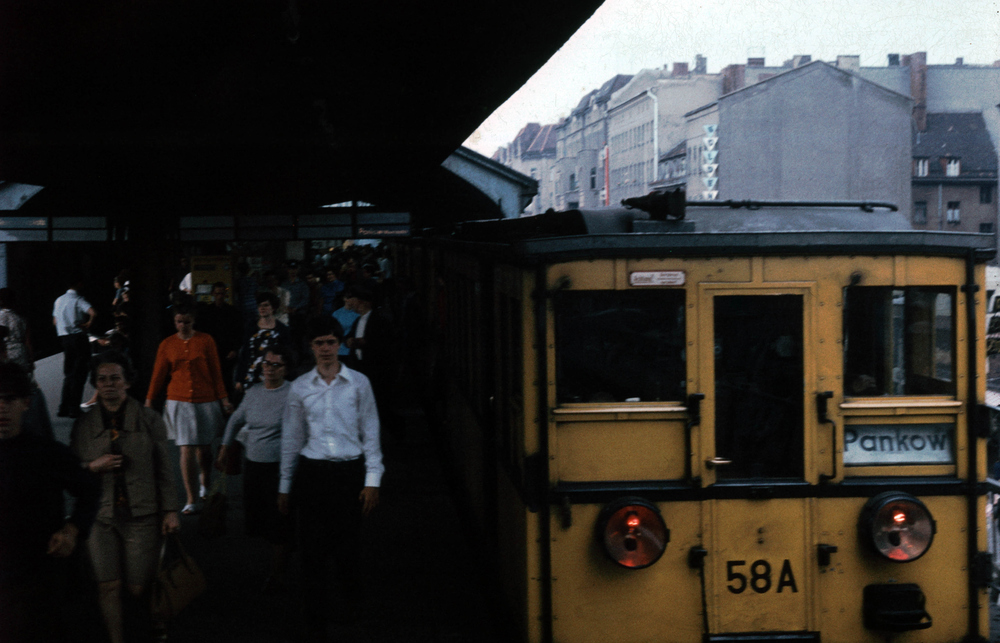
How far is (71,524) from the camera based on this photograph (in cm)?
459

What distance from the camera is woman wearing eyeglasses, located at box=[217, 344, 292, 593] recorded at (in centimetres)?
686

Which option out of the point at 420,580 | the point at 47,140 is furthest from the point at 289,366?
the point at 47,140

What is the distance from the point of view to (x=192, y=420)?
28.6 feet

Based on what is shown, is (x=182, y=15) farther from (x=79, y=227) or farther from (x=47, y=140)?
(x=79, y=227)

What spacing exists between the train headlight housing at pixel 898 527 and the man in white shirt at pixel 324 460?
2667 mm

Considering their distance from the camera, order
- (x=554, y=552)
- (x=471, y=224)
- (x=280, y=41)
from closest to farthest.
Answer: (x=554, y=552) → (x=280, y=41) → (x=471, y=224)

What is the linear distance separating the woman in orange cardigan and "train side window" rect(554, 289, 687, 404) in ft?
14.8

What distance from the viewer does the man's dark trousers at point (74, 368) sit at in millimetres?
13422

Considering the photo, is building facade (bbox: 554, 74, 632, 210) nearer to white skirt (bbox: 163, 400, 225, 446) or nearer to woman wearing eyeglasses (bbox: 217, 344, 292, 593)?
white skirt (bbox: 163, 400, 225, 446)

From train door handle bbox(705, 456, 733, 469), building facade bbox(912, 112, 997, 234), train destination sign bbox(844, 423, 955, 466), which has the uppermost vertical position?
building facade bbox(912, 112, 997, 234)

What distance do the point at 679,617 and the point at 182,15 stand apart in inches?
220

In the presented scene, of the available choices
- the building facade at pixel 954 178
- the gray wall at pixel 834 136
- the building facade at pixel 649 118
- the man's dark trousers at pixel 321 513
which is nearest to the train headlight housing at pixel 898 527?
the man's dark trousers at pixel 321 513

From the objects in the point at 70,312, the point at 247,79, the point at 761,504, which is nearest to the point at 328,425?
the point at 761,504

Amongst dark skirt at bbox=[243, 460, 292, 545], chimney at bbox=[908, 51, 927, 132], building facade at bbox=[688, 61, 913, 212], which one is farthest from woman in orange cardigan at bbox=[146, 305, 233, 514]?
chimney at bbox=[908, 51, 927, 132]
